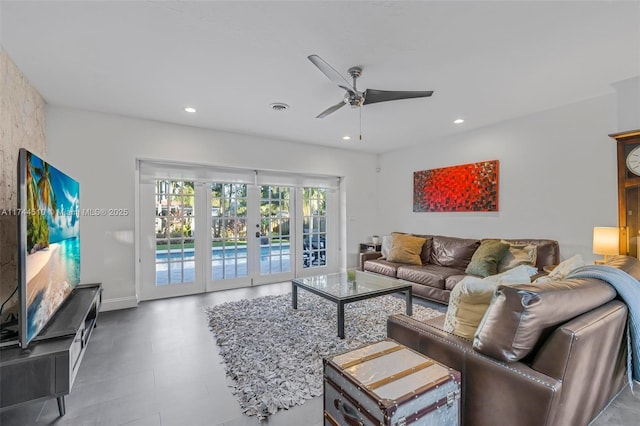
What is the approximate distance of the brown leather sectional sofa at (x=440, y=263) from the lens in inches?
137

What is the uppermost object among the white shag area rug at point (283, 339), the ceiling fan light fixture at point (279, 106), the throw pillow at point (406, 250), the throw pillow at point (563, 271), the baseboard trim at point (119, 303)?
the ceiling fan light fixture at point (279, 106)

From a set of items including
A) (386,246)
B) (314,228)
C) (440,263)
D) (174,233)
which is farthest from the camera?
(314,228)

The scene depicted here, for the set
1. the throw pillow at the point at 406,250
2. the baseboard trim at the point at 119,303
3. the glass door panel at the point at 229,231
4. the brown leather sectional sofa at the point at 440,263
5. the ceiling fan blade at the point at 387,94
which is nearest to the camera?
the ceiling fan blade at the point at 387,94

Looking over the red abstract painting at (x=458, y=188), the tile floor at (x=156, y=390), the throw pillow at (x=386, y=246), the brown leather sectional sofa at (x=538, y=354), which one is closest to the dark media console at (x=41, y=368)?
the tile floor at (x=156, y=390)

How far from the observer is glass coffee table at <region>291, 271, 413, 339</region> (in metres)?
2.84

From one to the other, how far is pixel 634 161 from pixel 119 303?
5897 mm

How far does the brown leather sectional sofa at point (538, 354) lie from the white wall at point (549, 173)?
7.56 feet

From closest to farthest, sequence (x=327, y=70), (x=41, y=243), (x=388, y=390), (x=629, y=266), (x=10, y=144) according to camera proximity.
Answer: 1. (x=388, y=390)
2. (x=41, y=243)
3. (x=629, y=266)
4. (x=327, y=70)
5. (x=10, y=144)

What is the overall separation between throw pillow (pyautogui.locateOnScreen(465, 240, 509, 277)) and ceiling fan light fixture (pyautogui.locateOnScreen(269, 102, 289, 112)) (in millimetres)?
3007

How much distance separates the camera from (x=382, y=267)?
4.52 m

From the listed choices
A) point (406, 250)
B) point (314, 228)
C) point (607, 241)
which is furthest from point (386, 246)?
point (607, 241)

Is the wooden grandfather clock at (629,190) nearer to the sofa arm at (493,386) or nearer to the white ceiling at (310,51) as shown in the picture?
Answer: the white ceiling at (310,51)

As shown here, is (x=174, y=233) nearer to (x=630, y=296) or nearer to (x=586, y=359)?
(x=586, y=359)

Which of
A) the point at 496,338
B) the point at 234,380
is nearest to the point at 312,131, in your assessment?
the point at 234,380
